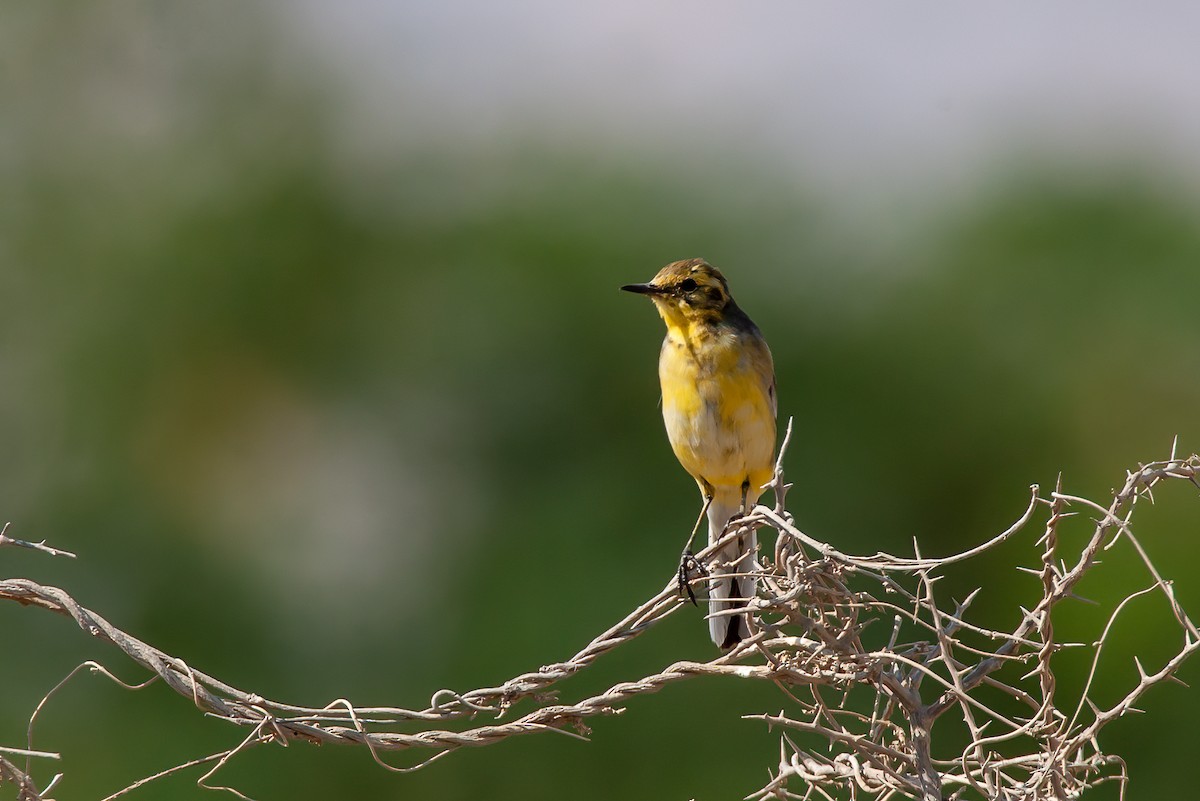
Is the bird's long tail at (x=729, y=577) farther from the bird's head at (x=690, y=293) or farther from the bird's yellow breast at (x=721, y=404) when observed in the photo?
the bird's head at (x=690, y=293)

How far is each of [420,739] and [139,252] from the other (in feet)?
50.3

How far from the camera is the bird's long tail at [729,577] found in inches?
123

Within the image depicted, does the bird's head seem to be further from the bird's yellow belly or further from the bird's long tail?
the bird's long tail

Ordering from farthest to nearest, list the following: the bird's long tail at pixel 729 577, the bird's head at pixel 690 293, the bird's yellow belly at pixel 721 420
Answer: the bird's head at pixel 690 293 < the bird's yellow belly at pixel 721 420 < the bird's long tail at pixel 729 577

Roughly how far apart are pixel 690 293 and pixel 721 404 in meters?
0.54

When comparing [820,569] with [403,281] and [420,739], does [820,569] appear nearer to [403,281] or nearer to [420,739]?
[420,739]

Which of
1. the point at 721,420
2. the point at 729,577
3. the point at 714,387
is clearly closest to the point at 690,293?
the point at 714,387

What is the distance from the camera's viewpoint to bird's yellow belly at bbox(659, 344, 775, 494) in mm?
5457

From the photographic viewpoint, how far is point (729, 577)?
9.87 ft

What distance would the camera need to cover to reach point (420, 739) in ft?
9.16

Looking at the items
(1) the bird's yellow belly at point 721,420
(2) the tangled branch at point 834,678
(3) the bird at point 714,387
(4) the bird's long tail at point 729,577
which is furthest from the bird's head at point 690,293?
(2) the tangled branch at point 834,678

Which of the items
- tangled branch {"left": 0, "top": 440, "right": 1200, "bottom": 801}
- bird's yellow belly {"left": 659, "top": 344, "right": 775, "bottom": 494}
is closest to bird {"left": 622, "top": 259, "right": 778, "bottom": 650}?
bird's yellow belly {"left": 659, "top": 344, "right": 775, "bottom": 494}

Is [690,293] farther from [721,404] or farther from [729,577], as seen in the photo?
[729,577]

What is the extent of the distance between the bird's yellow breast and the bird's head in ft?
0.17
